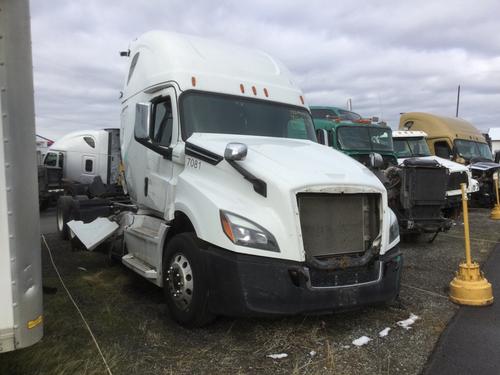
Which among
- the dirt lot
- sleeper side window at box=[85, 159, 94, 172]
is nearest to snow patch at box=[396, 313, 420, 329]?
the dirt lot

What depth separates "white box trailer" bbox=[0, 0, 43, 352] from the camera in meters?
2.64

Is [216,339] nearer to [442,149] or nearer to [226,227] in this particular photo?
[226,227]

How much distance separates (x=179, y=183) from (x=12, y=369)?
2.28m

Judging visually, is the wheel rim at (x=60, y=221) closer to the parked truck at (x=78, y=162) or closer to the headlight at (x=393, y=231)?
the parked truck at (x=78, y=162)

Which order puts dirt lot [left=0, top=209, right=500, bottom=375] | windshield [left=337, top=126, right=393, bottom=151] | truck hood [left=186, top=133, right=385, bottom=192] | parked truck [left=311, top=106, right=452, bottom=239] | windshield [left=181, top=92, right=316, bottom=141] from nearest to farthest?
dirt lot [left=0, top=209, right=500, bottom=375]
truck hood [left=186, top=133, right=385, bottom=192]
windshield [left=181, top=92, right=316, bottom=141]
parked truck [left=311, top=106, right=452, bottom=239]
windshield [left=337, top=126, right=393, bottom=151]

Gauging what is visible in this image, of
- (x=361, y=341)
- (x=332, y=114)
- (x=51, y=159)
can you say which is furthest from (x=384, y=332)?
(x=51, y=159)

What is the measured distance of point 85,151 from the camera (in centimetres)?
1736

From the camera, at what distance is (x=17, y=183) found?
2709mm

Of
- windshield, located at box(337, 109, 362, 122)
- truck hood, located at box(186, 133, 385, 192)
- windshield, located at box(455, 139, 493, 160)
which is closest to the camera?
truck hood, located at box(186, 133, 385, 192)

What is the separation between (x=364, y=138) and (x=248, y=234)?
761 centimetres

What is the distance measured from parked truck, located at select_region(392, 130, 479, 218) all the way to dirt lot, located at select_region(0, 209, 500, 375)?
19.6 ft

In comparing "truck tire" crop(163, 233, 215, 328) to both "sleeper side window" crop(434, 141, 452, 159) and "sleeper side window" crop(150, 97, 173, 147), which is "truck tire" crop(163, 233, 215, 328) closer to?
"sleeper side window" crop(150, 97, 173, 147)

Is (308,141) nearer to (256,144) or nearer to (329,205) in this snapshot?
(256,144)

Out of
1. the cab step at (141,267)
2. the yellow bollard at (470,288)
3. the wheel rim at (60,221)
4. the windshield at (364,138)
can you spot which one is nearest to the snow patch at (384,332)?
the yellow bollard at (470,288)
